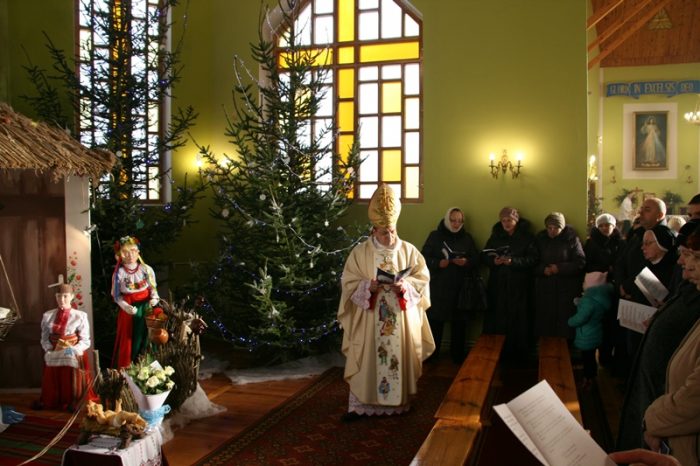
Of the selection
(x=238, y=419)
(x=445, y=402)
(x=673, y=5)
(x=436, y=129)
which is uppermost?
(x=673, y=5)

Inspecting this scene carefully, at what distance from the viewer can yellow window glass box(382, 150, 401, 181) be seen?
953 centimetres

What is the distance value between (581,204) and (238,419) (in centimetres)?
507

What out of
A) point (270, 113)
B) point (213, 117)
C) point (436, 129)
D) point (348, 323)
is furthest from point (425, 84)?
point (348, 323)

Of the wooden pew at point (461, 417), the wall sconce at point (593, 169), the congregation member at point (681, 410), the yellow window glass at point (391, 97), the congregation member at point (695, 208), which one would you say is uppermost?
the yellow window glass at point (391, 97)

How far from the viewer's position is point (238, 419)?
247 inches

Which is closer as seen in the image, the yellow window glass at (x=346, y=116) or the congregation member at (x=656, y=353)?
the congregation member at (x=656, y=353)

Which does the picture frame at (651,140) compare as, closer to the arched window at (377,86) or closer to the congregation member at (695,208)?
the arched window at (377,86)

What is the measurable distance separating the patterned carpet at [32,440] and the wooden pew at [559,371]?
12.7 ft

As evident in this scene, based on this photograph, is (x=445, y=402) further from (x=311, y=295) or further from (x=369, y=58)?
(x=369, y=58)

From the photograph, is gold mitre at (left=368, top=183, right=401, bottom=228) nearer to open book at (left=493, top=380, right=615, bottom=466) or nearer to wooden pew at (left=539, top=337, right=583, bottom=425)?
wooden pew at (left=539, top=337, right=583, bottom=425)

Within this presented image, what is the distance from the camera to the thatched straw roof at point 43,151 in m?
6.08

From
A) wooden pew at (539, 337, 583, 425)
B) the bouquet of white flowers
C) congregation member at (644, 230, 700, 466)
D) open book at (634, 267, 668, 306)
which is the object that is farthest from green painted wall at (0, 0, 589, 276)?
congregation member at (644, 230, 700, 466)

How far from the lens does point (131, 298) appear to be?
21.5ft

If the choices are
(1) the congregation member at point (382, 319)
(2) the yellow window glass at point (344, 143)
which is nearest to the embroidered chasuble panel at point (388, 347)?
(1) the congregation member at point (382, 319)
